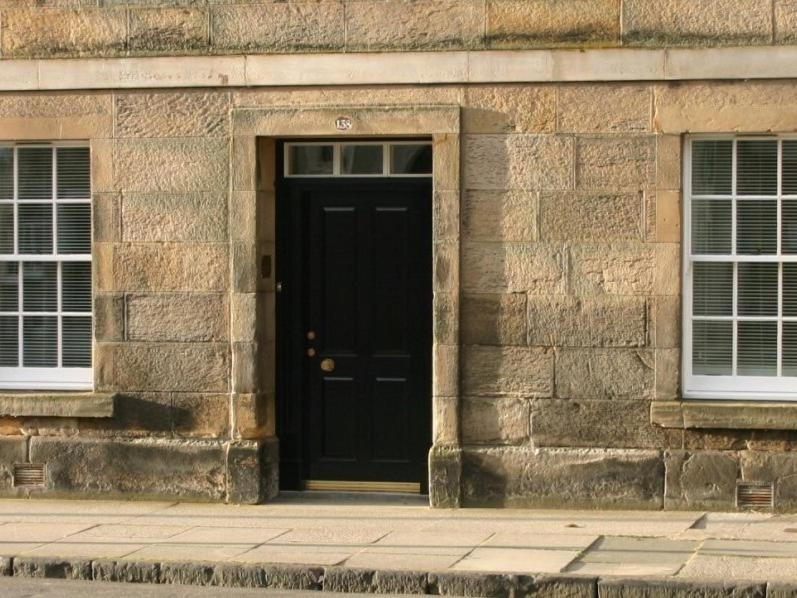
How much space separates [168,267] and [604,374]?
344 centimetres

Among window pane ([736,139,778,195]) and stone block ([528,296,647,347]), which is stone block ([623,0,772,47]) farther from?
stone block ([528,296,647,347])

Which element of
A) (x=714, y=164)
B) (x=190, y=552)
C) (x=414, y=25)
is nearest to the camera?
(x=190, y=552)

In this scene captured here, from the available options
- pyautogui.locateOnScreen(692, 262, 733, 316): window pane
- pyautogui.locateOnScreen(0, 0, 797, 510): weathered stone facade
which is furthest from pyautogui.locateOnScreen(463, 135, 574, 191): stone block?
pyautogui.locateOnScreen(692, 262, 733, 316): window pane

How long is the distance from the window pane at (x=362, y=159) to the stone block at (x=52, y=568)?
4.09 m

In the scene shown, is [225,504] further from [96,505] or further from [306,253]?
[306,253]

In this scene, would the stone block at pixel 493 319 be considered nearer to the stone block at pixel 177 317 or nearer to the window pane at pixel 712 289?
the window pane at pixel 712 289

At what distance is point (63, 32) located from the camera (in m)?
12.8

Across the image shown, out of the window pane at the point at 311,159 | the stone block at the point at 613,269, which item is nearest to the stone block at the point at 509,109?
the stone block at the point at 613,269

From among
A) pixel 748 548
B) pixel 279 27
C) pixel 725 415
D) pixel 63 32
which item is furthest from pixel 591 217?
pixel 63 32

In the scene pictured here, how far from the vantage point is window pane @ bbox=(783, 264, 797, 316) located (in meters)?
12.1

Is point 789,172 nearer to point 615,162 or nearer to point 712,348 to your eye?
point 615,162

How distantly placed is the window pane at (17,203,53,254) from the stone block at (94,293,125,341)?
0.69 m

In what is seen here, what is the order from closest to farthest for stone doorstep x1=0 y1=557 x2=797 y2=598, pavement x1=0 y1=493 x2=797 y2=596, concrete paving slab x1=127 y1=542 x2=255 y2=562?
stone doorstep x1=0 y1=557 x2=797 y2=598 → pavement x1=0 y1=493 x2=797 y2=596 → concrete paving slab x1=127 y1=542 x2=255 y2=562

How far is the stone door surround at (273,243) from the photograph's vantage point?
12.2 metres
